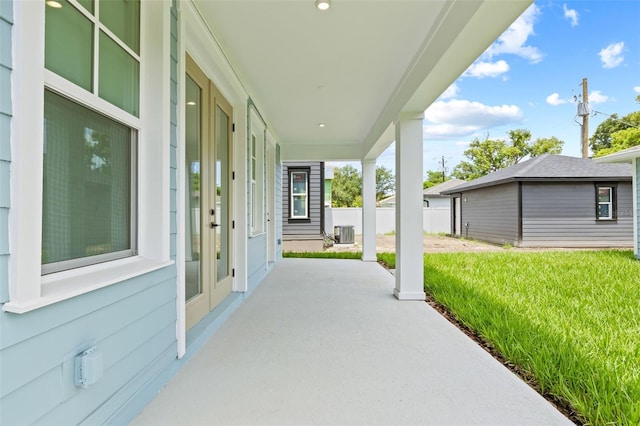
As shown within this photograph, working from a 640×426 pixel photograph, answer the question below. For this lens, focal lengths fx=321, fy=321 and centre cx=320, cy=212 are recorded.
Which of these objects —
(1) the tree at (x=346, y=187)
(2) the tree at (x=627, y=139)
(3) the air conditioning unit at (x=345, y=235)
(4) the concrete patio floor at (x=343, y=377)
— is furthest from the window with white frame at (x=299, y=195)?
(1) the tree at (x=346, y=187)

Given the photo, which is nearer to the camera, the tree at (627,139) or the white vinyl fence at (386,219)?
the white vinyl fence at (386,219)

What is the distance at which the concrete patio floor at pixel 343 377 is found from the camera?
168cm

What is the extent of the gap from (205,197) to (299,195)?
6.32 m

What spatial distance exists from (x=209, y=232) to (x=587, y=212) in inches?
485

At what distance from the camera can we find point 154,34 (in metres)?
1.90

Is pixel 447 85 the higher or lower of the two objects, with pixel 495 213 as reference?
higher

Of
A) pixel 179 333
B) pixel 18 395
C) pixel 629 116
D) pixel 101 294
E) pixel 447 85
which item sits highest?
pixel 629 116

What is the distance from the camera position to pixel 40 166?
42.7 inches

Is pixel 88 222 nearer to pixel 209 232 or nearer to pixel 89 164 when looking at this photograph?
pixel 89 164

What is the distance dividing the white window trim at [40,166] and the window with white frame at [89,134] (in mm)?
41

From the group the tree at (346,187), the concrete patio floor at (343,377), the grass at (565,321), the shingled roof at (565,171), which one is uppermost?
the tree at (346,187)

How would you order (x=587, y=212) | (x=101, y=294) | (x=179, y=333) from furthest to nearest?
1. (x=587, y=212)
2. (x=179, y=333)
3. (x=101, y=294)

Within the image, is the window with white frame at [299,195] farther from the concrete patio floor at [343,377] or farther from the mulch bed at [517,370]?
the mulch bed at [517,370]

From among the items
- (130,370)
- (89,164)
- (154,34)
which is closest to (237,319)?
(130,370)
